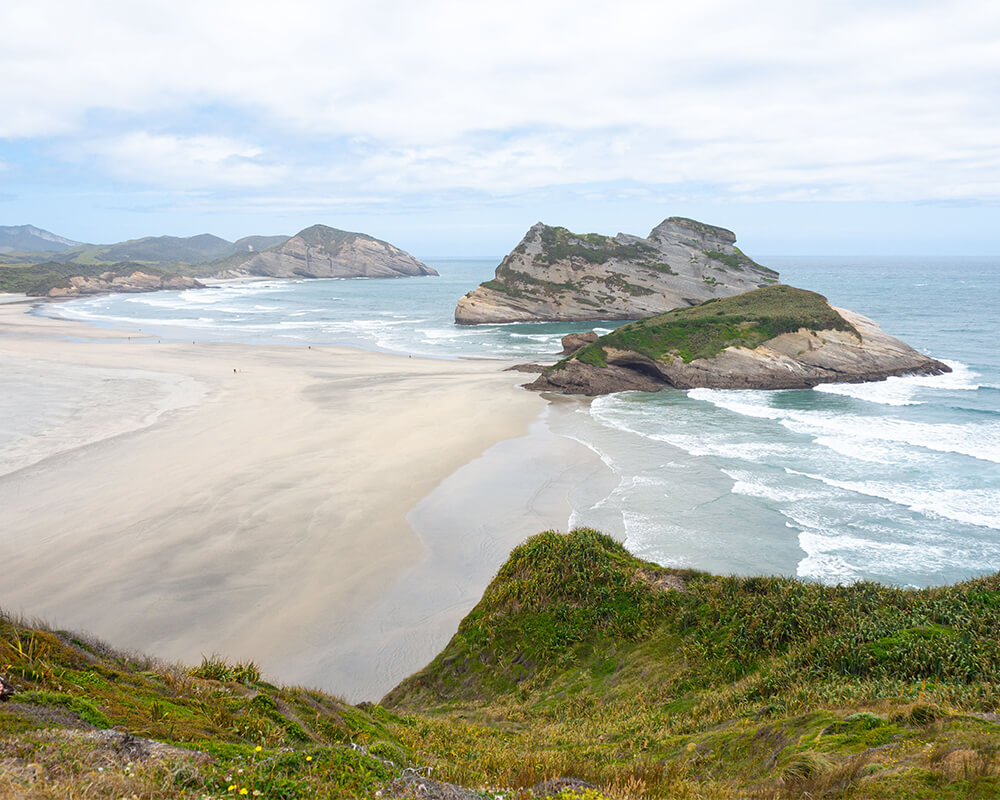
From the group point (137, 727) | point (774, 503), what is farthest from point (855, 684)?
point (774, 503)

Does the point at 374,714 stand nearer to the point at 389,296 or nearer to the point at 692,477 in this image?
the point at 692,477

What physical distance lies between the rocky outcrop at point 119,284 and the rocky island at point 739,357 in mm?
135808

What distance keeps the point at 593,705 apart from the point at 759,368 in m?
40.5

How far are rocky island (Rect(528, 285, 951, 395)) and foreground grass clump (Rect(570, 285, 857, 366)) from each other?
0.08 m

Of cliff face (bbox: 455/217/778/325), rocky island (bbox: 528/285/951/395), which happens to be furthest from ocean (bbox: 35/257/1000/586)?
cliff face (bbox: 455/217/778/325)

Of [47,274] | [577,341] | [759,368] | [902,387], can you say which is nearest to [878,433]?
[902,387]

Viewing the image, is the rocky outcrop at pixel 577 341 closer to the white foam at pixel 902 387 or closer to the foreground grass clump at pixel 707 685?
the white foam at pixel 902 387

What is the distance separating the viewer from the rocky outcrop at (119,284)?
13338cm

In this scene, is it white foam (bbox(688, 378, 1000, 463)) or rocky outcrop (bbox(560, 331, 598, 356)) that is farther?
rocky outcrop (bbox(560, 331, 598, 356))

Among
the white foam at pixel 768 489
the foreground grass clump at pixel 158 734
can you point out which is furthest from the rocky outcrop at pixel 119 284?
the foreground grass clump at pixel 158 734

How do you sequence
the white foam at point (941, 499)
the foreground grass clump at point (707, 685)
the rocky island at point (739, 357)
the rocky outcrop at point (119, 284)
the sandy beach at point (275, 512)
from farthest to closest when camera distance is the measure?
the rocky outcrop at point (119, 284) → the rocky island at point (739, 357) → the white foam at point (941, 499) → the sandy beach at point (275, 512) → the foreground grass clump at point (707, 685)

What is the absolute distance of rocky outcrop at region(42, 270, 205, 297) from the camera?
438 ft

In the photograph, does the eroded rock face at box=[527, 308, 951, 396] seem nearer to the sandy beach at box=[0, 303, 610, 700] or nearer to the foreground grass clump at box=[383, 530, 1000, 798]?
the sandy beach at box=[0, 303, 610, 700]

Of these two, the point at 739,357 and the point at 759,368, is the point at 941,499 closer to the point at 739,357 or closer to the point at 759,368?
the point at 759,368
